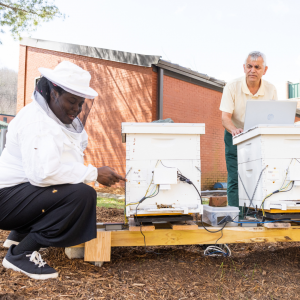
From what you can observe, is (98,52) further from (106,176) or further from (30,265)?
(30,265)

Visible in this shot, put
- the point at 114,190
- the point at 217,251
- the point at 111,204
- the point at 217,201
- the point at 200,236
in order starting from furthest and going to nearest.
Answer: the point at 114,190, the point at 111,204, the point at 217,201, the point at 217,251, the point at 200,236

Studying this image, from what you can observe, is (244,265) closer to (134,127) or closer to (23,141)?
(134,127)

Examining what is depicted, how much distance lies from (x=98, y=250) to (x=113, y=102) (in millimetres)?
6902

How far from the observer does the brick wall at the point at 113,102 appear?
313 inches

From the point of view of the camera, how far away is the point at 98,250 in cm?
224

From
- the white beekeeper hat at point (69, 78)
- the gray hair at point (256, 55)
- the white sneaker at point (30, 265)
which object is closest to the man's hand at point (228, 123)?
the gray hair at point (256, 55)

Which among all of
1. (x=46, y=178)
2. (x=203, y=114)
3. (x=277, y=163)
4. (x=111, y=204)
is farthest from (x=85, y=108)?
(x=203, y=114)

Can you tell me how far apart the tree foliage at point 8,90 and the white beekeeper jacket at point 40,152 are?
27530mm

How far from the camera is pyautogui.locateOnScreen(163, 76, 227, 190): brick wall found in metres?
8.26

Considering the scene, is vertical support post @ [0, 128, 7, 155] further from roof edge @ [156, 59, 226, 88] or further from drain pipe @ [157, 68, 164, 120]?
roof edge @ [156, 59, 226, 88]

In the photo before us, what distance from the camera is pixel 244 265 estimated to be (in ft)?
8.05

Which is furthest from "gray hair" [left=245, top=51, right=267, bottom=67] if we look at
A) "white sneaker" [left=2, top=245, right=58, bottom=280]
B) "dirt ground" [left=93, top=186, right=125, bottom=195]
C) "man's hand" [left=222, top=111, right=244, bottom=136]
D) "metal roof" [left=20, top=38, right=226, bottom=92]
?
"dirt ground" [left=93, top=186, right=125, bottom=195]

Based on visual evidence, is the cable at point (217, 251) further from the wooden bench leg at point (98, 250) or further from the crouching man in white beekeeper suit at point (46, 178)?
the crouching man in white beekeeper suit at point (46, 178)

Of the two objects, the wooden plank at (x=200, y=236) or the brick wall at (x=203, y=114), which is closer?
the wooden plank at (x=200, y=236)
